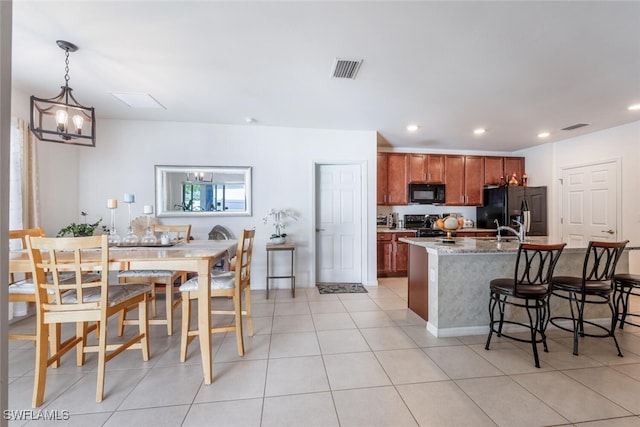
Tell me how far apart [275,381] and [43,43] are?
3.10 metres

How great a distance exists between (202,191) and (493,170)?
5.49m

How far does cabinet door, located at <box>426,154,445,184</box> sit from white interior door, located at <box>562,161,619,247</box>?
2.01 metres

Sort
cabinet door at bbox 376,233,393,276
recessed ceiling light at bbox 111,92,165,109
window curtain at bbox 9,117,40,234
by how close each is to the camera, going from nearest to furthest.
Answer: window curtain at bbox 9,117,40,234 → recessed ceiling light at bbox 111,92,165,109 → cabinet door at bbox 376,233,393,276

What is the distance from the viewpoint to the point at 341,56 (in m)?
2.32

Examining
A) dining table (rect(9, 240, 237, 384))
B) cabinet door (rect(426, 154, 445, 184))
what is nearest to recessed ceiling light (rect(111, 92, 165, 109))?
dining table (rect(9, 240, 237, 384))

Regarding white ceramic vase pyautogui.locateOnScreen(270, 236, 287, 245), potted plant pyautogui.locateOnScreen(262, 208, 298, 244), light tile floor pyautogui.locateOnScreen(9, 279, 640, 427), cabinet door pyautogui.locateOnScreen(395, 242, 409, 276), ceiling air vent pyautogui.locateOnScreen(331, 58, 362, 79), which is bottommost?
light tile floor pyautogui.locateOnScreen(9, 279, 640, 427)

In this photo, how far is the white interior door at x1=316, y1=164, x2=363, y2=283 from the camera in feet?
15.1

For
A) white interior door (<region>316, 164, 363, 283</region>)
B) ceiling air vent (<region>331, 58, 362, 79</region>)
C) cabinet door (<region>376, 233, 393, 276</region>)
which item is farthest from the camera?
cabinet door (<region>376, 233, 393, 276</region>)

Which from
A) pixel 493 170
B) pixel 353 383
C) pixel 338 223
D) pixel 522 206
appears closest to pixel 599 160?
pixel 522 206

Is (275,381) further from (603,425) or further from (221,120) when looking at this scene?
(221,120)

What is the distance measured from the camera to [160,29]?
1.99m

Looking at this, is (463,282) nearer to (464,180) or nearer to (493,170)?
(464,180)

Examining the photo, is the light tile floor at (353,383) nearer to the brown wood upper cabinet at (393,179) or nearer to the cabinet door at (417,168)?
the brown wood upper cabinet at (393,179)

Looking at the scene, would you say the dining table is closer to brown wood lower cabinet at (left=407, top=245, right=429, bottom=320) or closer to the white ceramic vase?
the white ceramic vase
